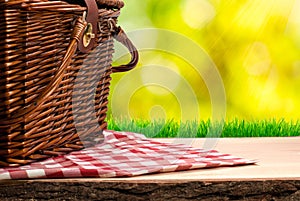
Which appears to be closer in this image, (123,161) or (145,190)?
(145,190)

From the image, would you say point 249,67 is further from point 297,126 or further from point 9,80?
point 9,80

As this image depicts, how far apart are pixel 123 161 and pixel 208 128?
2.09ft

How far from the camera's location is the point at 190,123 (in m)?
2.18

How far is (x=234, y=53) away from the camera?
2.40m

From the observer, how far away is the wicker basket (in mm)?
1389

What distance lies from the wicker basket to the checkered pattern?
0.05 m

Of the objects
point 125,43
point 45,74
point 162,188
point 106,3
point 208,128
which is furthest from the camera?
point 208,128

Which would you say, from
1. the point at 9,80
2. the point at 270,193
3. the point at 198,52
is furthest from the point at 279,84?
the point at 9,80

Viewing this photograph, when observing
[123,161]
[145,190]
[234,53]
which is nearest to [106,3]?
[123,161]

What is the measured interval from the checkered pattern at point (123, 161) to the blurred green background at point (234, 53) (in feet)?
1.87

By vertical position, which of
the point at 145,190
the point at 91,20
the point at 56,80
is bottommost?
the point at 145,190

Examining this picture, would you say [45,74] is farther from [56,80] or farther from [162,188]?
[162,188]

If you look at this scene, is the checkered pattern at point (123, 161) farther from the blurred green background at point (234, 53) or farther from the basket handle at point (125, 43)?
the blurred green background at point (234, 53)

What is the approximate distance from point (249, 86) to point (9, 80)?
119cm
